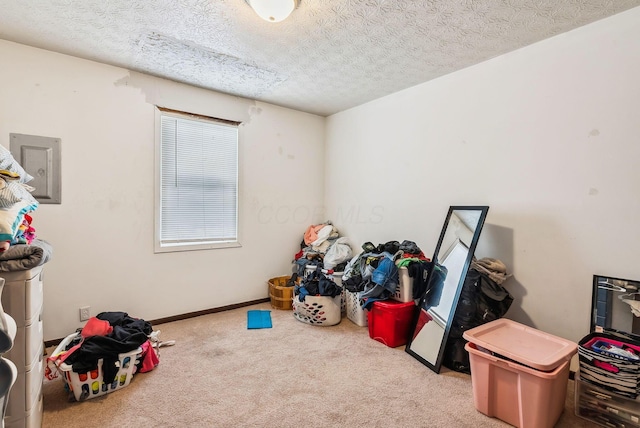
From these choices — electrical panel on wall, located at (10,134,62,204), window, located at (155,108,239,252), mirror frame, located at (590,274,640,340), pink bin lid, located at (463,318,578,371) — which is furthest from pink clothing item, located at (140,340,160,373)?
mirror frame, located at (590,274,640,340)

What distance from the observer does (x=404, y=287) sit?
2.70m

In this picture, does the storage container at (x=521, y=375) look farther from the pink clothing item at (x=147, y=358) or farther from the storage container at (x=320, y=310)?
the pink clothing item at (x=147, y=358)

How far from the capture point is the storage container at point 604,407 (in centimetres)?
160

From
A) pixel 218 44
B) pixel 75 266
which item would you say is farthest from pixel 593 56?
pixel 75 266

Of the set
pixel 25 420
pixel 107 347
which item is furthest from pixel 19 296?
pixel 107 347

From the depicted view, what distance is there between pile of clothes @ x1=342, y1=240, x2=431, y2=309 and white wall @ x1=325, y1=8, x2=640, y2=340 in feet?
1.05

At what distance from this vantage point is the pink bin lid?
163 cm

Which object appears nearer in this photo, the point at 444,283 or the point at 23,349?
the point at 23,349

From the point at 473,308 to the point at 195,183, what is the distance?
2.92 m

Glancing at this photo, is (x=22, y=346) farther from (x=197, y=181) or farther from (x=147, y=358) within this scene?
(x=197, y=181)

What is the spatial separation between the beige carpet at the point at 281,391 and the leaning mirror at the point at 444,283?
0.15 meters

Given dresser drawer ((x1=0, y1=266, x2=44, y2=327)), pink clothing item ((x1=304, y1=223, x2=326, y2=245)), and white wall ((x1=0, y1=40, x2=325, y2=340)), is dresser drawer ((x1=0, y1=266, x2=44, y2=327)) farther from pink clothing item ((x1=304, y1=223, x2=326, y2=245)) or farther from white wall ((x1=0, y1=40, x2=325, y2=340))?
pink clothing item ((x1=304, y1=223, x2=326, y2=245))

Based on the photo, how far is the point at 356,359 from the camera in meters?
2.41

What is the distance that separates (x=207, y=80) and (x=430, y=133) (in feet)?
7.61
